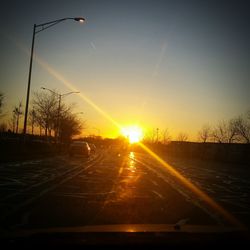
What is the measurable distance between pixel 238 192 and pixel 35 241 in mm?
11395

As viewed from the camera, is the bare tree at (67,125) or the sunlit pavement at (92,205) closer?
the sunlit pavement at (92,205)

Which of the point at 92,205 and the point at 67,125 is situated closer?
the point at 92,205

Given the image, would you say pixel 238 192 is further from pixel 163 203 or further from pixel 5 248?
pixel 5 248

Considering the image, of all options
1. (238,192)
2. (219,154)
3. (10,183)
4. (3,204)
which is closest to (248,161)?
(219,154)

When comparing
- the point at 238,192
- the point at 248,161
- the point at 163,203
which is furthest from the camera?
the point at 248,161

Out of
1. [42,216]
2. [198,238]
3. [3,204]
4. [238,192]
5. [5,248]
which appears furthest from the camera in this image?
[238,192]

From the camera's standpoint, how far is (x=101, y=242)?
4.96 m

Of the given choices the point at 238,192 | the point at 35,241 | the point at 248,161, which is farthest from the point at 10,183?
the point at 248,161

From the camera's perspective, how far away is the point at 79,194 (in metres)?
12.8

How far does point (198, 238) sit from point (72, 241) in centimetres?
166

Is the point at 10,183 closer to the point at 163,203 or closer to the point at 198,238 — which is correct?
the point at 163,203

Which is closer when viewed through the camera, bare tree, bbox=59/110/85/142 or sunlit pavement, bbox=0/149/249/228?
sunlit pavement, bbox=0/149/249/228

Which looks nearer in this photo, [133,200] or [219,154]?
[133,200]

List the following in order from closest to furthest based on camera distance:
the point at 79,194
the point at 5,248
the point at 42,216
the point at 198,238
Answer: the point at 5,248
the point at 198,238
the point at 42,216
the point at 79,194
